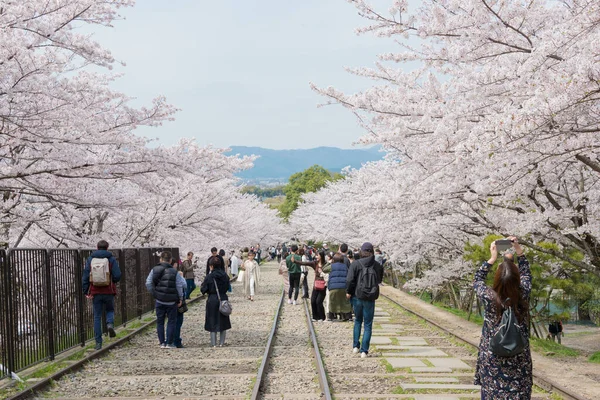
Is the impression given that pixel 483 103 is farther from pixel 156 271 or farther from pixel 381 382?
pixel 156 271

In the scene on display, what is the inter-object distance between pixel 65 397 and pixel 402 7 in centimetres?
688

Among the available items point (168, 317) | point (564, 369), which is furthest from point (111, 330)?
point (564, 369)

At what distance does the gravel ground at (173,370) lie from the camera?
8562mm

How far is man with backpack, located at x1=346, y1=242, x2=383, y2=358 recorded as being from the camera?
10.9m

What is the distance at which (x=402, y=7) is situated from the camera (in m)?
9.41

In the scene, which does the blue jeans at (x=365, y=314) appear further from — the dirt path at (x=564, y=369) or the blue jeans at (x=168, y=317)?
the blue jeans at (x=168, y=317)

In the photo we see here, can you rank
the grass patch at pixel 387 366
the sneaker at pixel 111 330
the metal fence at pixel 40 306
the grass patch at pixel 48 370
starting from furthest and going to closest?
the sneaker at pixel 111 330
the grass patch at pixel 387 366
the grass patch at pixel 48 370
the metal fence at pixel 40 306

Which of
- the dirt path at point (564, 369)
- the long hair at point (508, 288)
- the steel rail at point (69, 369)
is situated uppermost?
the long hair at point (508, 288)

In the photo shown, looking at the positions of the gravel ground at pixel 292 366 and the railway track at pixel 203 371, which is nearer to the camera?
the railway track at pixel 203 371

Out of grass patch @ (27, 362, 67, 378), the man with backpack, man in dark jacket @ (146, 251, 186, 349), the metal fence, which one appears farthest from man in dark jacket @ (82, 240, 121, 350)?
the man with backpack

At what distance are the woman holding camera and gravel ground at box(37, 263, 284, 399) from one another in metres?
3.66

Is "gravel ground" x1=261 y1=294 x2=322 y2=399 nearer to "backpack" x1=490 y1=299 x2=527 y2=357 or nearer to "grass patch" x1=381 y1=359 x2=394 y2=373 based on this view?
"grass patch" x1=381 y1=359 x2=394 y2=373

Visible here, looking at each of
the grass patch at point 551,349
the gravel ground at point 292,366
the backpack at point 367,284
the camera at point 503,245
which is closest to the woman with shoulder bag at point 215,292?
the gravel ground at point 292,366

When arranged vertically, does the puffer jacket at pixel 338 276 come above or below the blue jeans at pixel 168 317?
above
